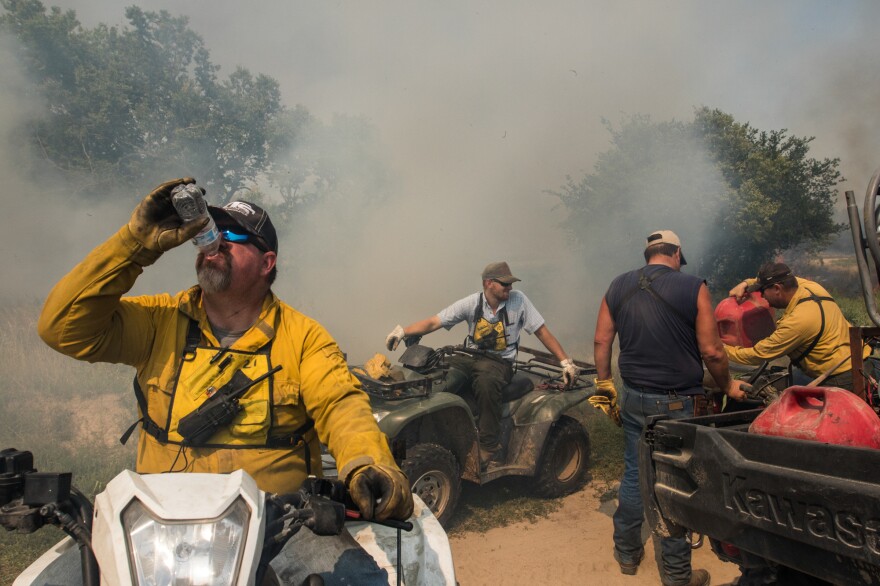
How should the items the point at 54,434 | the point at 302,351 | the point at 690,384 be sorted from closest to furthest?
the point at 302,351
the point at 690,384
the point at 54,434

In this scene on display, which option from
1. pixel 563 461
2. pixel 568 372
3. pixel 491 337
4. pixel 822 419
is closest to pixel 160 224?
pixel 822 419

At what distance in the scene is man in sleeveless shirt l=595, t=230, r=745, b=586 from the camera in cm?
393

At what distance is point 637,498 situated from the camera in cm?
409

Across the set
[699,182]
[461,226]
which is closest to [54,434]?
[461,226]

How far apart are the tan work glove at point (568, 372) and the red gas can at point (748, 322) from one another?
1.46 meters

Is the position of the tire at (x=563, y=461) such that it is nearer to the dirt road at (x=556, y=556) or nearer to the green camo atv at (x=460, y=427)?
the green camo atv at (x=460, y=427)

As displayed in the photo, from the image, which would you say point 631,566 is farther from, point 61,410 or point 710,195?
point 710,195

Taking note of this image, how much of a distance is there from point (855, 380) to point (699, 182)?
62.4 feet

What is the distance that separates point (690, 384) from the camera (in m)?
3.98

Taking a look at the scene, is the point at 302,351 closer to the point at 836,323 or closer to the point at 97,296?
the point at 97,296

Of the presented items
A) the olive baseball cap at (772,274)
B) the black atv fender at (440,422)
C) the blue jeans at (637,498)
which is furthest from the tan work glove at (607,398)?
the olive baseball cap at (772,274)

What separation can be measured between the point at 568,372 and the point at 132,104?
1337cm

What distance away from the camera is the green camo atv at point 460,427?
15.5 feet

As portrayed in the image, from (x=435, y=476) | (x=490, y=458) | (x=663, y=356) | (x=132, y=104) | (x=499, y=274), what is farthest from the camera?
(x=132, y=104)
